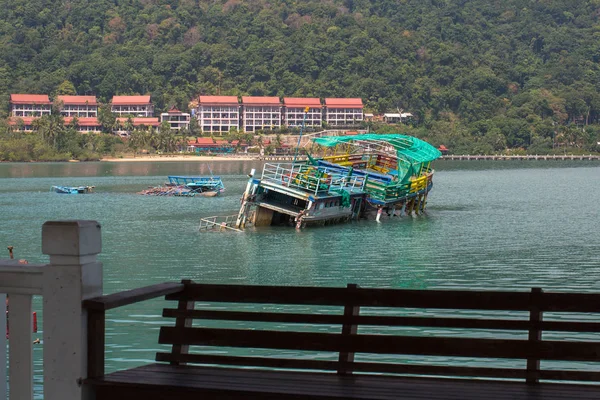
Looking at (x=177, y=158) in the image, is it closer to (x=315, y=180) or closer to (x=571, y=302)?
(x=315, y=180)

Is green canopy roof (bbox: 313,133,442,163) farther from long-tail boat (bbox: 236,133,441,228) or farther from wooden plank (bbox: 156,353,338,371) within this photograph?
wooden plank (bbox: 156,353,338,371)

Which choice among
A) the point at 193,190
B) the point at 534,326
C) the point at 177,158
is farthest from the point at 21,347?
the point at 177,158

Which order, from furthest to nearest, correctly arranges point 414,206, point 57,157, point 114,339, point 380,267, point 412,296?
1. point 57,157
2. point 414,206
3. point 380,267
4. point 114,339
5. point 412,296

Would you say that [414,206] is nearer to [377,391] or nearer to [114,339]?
[114,339]

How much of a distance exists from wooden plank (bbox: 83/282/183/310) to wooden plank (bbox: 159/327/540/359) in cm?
34

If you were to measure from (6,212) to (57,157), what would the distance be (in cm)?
10931

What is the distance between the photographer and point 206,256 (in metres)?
34.6

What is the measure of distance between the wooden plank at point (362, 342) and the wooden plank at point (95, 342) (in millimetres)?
911

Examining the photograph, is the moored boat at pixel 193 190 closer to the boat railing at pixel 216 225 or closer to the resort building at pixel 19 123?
the boat railing at pixel 216 225

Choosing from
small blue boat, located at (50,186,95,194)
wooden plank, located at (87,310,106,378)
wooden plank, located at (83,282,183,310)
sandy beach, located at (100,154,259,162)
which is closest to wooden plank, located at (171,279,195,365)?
wooden plank, located at (83,282,183,310)

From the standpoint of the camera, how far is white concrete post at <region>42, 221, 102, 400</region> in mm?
6191

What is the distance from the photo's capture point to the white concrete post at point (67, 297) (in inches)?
244

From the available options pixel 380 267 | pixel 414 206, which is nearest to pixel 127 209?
pixel 414 206

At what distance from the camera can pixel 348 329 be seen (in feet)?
23.3
